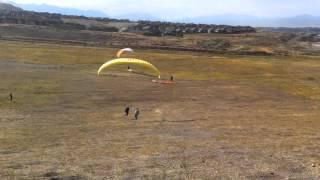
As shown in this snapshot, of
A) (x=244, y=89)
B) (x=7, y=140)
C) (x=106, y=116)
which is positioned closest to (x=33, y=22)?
(x=244, y=89)

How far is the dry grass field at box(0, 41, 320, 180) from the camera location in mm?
32531

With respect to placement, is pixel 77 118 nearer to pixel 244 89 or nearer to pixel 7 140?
pixel 7 140

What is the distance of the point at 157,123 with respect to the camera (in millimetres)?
49094

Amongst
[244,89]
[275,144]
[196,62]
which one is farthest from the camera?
[196,62]

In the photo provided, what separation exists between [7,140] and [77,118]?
38.9ft

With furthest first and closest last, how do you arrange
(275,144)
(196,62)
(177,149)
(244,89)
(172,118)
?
(196,62), (244,89), (172,118), (275,144), (177,149)

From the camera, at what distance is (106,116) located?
51.7m

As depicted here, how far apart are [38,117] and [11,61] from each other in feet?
150

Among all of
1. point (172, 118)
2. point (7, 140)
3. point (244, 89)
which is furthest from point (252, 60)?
point (7, 140)

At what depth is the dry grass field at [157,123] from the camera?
32.5m

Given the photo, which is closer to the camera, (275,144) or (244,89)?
(275,144)

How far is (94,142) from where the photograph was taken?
39.6m

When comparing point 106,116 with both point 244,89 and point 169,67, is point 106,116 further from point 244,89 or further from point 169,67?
point 169,67

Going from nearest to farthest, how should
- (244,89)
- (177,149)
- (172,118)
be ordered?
(177,149)
(172,118)
(244,89)
